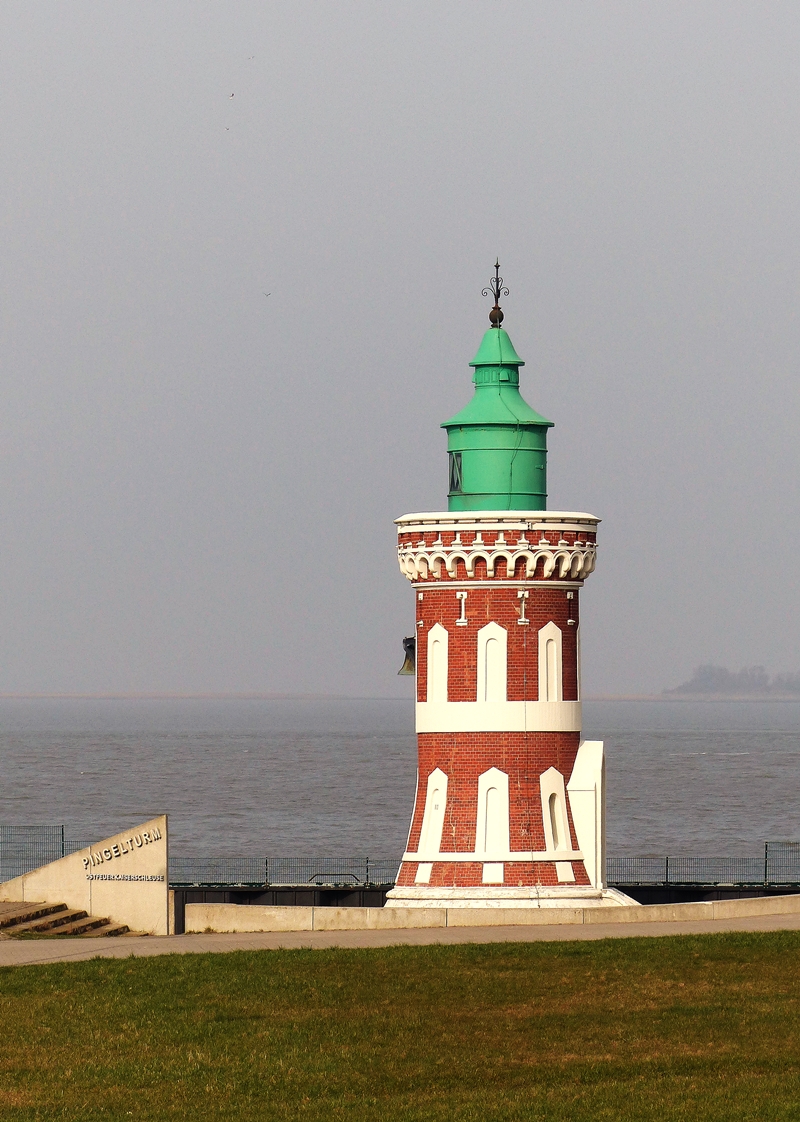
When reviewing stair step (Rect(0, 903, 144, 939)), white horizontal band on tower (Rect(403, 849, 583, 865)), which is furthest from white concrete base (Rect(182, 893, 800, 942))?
stair step (Rect(0, 903, 144, 939))

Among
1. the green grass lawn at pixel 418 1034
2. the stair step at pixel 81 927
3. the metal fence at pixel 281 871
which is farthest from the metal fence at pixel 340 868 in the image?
the green grass lawn at pixel 418 1034

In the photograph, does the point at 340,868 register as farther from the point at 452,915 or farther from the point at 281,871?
the point at 452,915

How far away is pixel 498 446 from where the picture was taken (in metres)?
34.2

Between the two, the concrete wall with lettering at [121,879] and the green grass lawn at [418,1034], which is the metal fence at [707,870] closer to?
the concrete wall with lettering at [121,879]

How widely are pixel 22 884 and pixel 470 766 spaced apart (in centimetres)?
925

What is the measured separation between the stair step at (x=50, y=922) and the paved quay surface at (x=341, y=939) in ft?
2.77

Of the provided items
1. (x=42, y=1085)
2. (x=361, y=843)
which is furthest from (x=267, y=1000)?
(x=361, y=843)

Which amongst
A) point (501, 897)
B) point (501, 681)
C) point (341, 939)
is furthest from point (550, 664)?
point (341, 939)

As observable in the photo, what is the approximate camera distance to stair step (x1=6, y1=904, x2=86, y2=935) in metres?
35.6

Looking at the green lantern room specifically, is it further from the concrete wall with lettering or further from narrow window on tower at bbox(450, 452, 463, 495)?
the concrete wall with lettering

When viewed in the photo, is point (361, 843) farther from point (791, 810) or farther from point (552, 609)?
point (552, 609)

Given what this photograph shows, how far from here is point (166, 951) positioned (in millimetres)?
32344

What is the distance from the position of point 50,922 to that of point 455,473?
10.7 m

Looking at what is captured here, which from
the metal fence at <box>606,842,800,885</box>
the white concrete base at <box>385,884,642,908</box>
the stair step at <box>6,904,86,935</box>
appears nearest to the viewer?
the white concrete base at <box>385,884,642,908</box>
